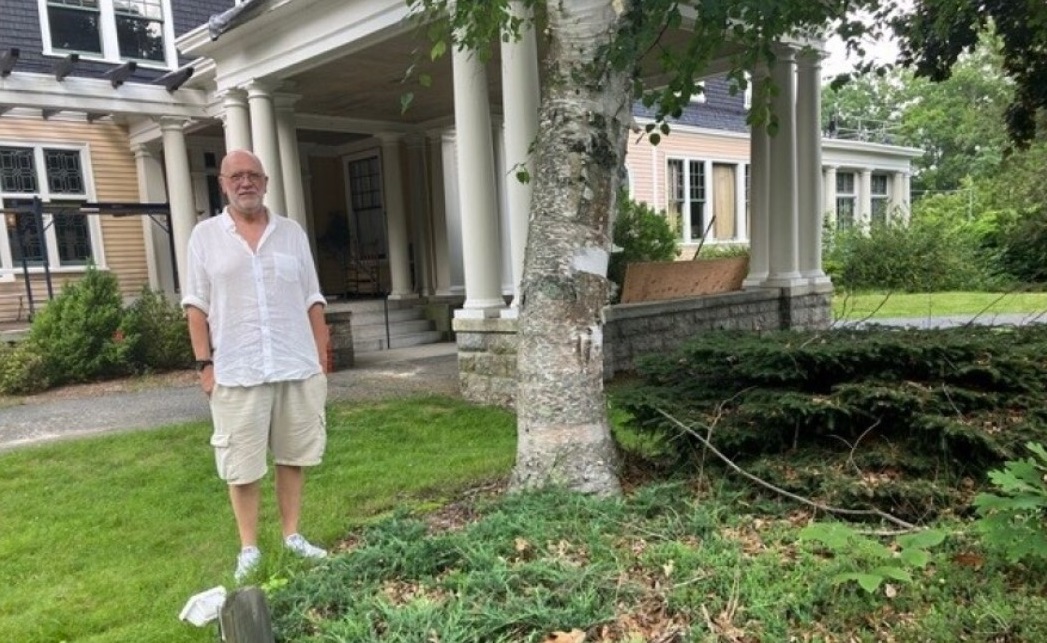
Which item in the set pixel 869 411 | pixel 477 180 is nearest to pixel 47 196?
pixel 477 180

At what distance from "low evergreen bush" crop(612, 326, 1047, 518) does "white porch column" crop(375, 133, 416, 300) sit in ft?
30.2

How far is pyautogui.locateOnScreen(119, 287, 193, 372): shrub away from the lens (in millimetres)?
8812

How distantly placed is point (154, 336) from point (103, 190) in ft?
15.6

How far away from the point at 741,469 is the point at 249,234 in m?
2.31

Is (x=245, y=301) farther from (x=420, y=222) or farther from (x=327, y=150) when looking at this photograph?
(x=327, y=150)

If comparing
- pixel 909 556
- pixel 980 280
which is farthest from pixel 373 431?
pixel 980 280

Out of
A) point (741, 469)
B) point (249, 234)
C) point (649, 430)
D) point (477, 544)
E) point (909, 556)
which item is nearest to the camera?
point (909, 556)

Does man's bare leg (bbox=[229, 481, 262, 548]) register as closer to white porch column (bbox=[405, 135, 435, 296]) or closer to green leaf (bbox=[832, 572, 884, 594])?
green leaf (bbox=[832, 572, 884, 594])

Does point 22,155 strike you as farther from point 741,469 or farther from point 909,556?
point 909,556

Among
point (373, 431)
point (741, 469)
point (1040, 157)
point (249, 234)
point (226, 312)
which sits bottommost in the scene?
point (373, 431)

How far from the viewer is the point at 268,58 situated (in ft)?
26.4

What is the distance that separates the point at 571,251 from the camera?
3.18 metres

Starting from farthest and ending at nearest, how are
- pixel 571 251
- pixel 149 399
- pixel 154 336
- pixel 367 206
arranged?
pixel 367 206 → pixel 154 336 → pixel 149 399 → pixel 571 251

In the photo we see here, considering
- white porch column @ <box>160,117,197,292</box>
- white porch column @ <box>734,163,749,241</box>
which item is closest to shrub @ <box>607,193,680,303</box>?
white porch column @ <box>160,117,197,292</box>
